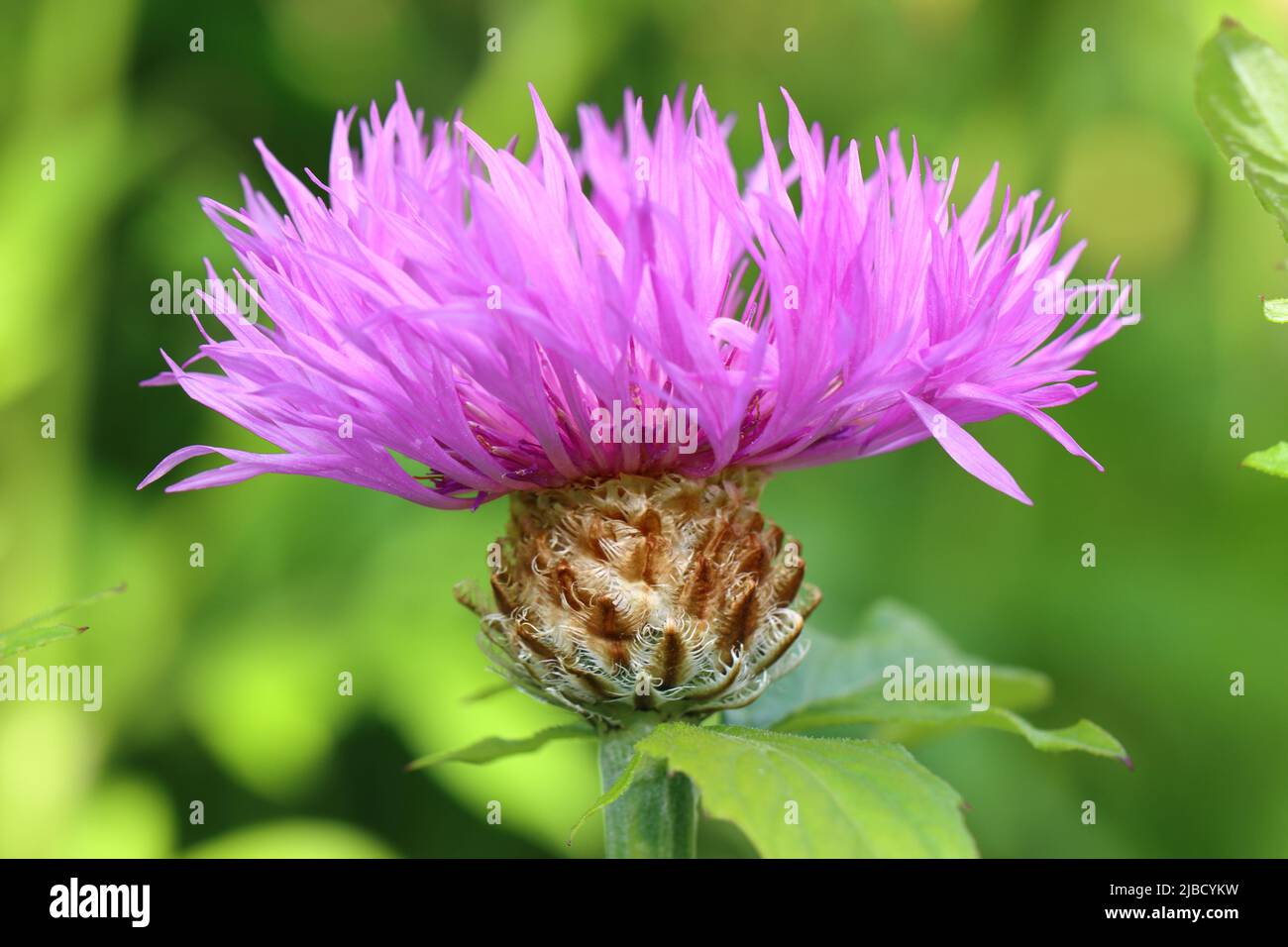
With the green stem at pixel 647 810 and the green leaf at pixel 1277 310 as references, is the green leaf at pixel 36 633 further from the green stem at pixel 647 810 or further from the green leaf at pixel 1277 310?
the green leaf at pixel 1277 310

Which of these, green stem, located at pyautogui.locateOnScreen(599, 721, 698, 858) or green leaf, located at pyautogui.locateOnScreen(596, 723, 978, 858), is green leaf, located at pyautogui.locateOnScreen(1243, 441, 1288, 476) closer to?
green leaf, located at pyautogui.locateOnScreen(596, 723, 978, 858)

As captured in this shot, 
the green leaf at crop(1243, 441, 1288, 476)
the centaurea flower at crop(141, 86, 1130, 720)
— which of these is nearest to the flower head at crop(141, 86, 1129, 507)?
the centaurea flower at crop(141, 86, 1130, 720)

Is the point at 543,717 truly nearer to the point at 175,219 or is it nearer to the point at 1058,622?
the point at 1058,622

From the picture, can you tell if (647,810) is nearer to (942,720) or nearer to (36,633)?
(942,720)

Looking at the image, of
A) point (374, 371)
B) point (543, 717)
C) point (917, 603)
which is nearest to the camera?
point (374, 371)

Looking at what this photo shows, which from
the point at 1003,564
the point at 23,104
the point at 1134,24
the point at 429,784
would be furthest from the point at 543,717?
the point at 1134,24
